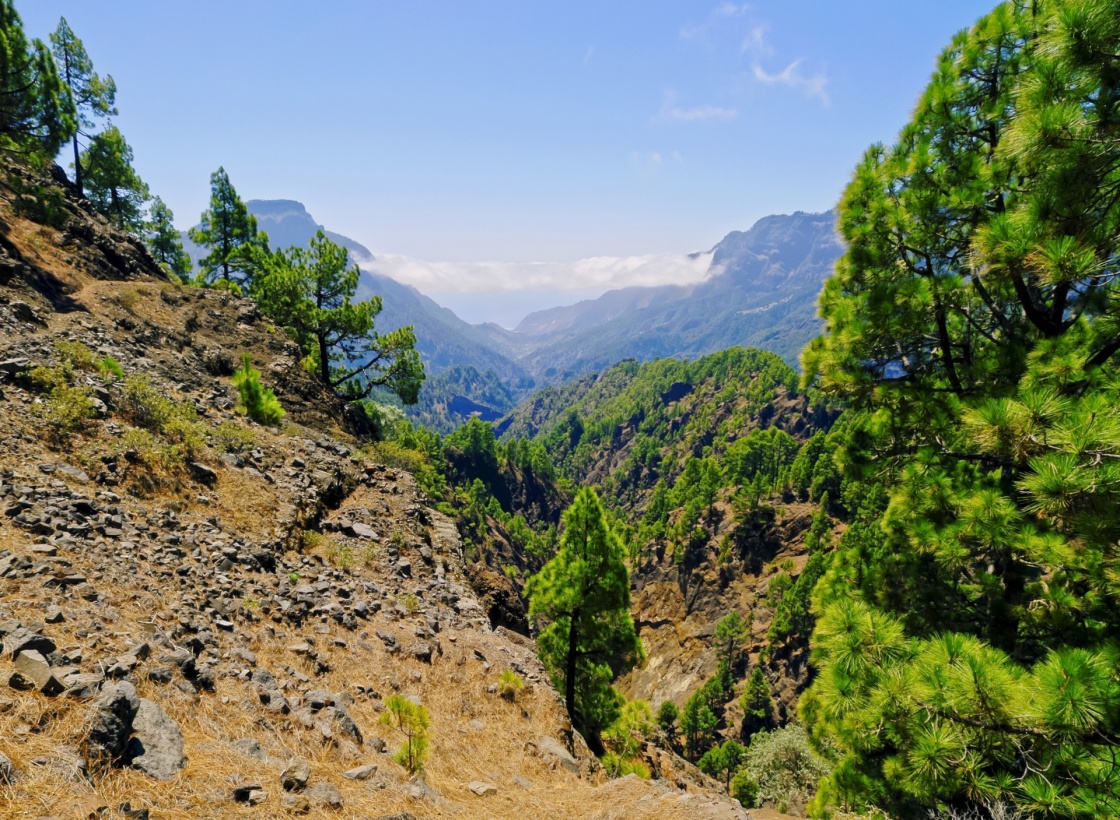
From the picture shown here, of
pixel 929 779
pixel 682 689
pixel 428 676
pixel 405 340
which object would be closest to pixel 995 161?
pixel 929 779

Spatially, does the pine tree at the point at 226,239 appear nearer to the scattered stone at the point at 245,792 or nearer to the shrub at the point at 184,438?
the shrub at the point at 184,438

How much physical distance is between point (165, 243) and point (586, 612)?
4621 cm

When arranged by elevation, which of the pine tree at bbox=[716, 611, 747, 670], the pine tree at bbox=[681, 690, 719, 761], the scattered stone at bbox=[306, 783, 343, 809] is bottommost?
the pine tree at bbox=[681, 690, 719, 761]

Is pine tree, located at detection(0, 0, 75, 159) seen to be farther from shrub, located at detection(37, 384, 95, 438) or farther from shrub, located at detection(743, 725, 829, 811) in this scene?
shrub, located at detection(743, 725, 829, 811)

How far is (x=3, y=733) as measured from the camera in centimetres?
391

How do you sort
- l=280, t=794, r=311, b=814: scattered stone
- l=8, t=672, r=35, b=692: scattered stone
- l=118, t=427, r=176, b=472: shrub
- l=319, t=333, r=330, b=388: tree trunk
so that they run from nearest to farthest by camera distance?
l=8, t=672, r=35, b=692: scattered stone → l=280, t=794, r=311, b=814: scattered stone → l=118, t=427, r=176, b=472: shrub → l=319, t=333, r=330, b=388: tree trunk

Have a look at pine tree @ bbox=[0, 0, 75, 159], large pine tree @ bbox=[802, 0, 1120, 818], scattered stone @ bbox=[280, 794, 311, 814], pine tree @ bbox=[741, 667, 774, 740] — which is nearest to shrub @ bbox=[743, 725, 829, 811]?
large pine tree @ bbox=[802, 0, 1120, 818]

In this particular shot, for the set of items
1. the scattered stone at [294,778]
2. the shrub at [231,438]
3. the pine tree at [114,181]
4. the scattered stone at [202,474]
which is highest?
the pine tree at [114,181]

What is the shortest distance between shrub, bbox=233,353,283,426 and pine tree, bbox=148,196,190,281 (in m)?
31.3

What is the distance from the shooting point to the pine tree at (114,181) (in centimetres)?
3466

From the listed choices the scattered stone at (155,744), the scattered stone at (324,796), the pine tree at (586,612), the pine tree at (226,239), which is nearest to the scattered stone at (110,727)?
the scattered stone at (155,744)

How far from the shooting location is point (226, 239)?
34.6 meters

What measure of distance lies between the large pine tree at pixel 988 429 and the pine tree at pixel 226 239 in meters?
35.2

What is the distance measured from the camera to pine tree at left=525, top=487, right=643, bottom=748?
51.4ft
